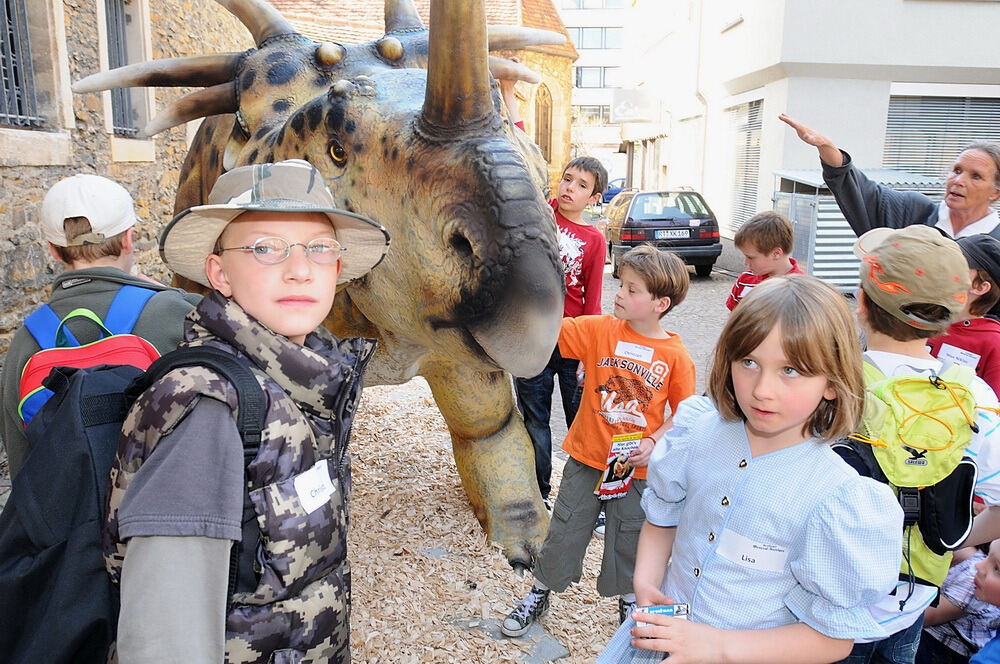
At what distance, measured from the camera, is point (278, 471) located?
134 cm

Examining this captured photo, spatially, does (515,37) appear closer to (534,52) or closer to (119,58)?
(119,58)

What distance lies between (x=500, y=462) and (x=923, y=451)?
214 cm

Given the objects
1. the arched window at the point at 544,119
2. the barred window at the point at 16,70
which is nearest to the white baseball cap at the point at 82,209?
the barred window at the point at 16,70

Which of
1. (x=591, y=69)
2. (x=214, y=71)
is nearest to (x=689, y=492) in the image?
(x=214, y=71)

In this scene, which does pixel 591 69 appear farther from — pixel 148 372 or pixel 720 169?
pixel 148 372

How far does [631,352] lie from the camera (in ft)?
9.55

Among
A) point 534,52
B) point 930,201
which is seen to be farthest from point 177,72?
point 534,52

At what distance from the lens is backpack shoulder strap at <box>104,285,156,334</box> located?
2236 mm

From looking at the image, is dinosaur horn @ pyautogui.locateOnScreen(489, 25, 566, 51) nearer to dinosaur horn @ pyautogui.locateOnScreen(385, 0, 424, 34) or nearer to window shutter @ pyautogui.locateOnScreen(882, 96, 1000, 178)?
dinosaur horn @ pyautogui.locateOnScreen(385, 0, 424, 34)

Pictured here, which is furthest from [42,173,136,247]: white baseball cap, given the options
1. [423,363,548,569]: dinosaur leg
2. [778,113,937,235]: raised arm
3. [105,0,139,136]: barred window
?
[105,0,139,136]: barred window

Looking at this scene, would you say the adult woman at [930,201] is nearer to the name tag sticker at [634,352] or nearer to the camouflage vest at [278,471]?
the name tag sticker at [634,352]

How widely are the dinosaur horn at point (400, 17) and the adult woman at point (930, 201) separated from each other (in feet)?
5.82

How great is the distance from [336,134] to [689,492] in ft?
4.98

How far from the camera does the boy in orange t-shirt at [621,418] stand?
2.79 meters
